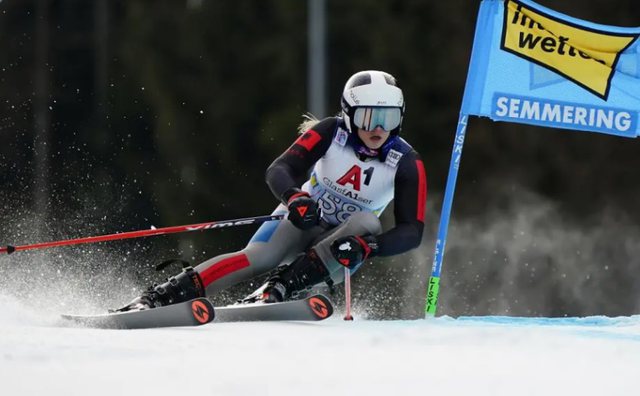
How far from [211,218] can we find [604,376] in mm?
14187

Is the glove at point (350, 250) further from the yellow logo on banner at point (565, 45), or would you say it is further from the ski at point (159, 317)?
the yellow logo on banner at point (565, 45)

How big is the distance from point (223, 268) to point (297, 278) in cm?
35

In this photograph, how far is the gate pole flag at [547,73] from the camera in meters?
7.74

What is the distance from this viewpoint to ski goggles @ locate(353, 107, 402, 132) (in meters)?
7.00

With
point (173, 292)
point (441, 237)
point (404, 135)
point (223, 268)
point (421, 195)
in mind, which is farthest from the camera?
point (404, 135)

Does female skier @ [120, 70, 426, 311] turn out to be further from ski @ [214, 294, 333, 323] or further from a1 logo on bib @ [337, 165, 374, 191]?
ski @ [214, 294, 333, 323]

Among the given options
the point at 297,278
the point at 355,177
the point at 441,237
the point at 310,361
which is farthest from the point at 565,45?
the point at 310,361

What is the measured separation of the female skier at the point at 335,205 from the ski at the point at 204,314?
0.75 feet

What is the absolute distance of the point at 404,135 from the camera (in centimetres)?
1766

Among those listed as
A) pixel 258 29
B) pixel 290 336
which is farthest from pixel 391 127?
pixel 258 29

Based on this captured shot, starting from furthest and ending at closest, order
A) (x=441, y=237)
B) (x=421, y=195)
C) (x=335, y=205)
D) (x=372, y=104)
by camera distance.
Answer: (x=441, y=237) → (x=335, y=205) → (x=421, y=195) → (x=372, y=104)

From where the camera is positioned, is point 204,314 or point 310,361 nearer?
point 310,361

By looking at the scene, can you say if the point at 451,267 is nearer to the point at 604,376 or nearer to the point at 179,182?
the point at 179,182

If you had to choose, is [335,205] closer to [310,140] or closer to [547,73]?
[310,140]
